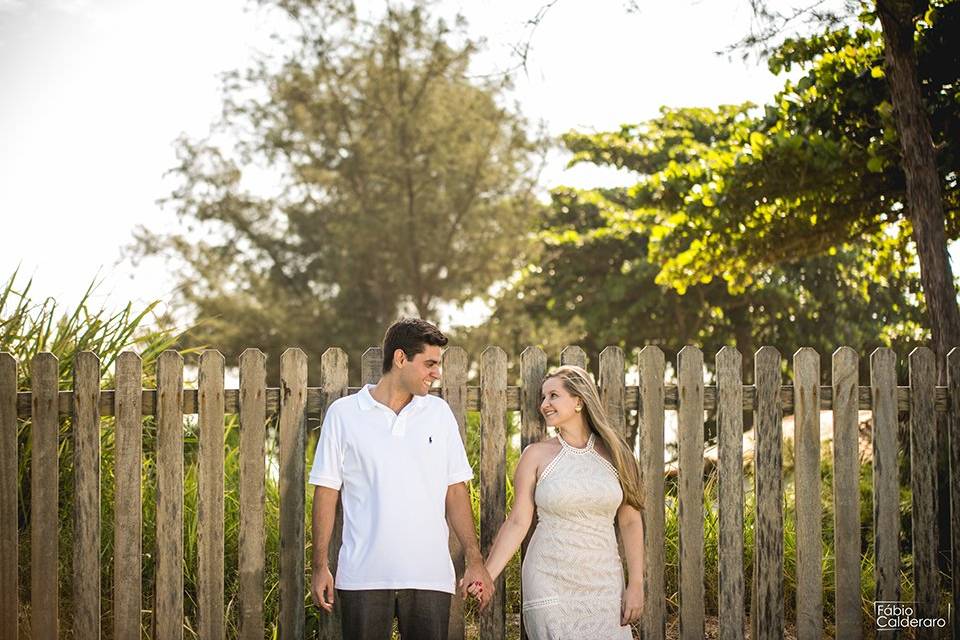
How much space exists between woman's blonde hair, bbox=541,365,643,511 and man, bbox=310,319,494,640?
23.2 inches

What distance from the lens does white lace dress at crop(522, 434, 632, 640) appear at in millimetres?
3996

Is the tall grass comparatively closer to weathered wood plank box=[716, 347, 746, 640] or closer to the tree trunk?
weathered wood plank box=[716, 347, 746, 640]

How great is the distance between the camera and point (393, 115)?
2223 cm

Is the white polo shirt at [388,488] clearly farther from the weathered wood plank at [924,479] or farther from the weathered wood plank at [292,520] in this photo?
the weathered wood plank at [924,479]

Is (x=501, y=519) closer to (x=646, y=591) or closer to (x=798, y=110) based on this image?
(x=646, y=591)

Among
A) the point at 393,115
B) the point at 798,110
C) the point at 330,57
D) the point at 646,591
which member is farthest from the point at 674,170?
the point at 330,57

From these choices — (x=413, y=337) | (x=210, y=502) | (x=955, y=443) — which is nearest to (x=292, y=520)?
(x=210, y=502)

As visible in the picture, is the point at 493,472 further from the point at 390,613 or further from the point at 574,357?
the point at 390,613

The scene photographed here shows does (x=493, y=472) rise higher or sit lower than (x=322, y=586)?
higher

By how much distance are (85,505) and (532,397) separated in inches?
90.7

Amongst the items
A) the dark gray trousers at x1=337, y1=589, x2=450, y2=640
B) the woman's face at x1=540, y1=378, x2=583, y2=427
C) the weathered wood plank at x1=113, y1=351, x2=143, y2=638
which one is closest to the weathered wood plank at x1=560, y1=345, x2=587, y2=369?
the woman's face at x1=540, y1=378, x2=583, y2=427

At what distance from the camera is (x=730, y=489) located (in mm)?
4859

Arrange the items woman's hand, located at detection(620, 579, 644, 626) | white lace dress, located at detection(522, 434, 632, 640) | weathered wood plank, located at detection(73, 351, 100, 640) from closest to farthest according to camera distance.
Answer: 1. white lace dress, located at detection(522, 434, 632, 640)
2. woman's hand, located at detection(620, 579, 644, 626)
3. weathered wood plank, located at detection(73, 351, 100, 640)

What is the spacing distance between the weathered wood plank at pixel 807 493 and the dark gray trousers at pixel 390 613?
2.23m
